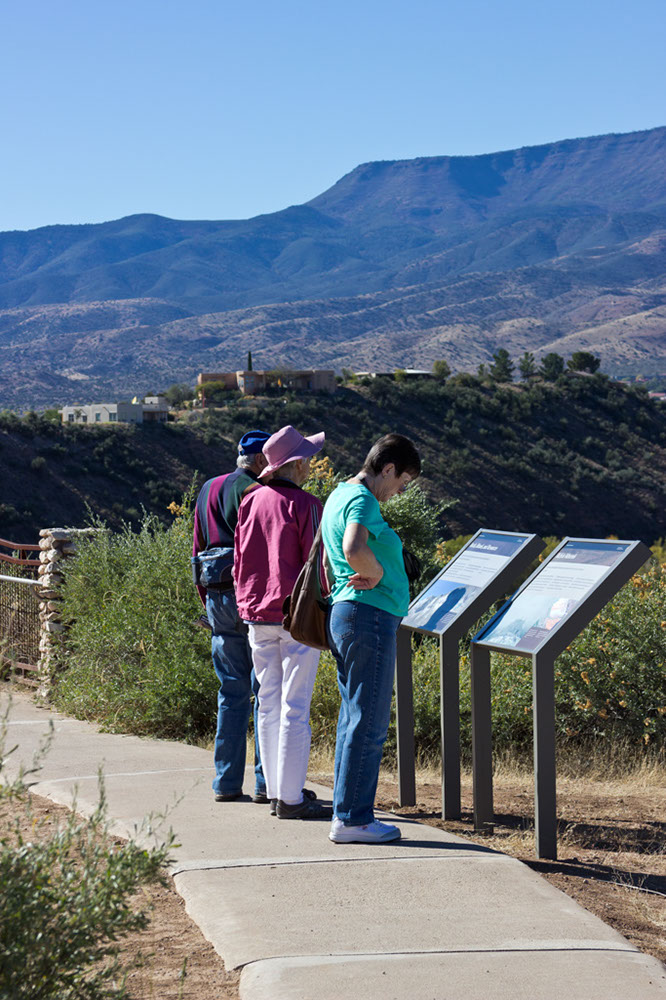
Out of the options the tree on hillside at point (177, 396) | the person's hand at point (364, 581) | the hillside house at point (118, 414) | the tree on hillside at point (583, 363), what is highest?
the tree on hillside at point (583, 363)

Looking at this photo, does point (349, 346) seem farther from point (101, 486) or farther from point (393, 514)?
point (393, 514)

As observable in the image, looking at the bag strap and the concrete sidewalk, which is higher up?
the bag strap

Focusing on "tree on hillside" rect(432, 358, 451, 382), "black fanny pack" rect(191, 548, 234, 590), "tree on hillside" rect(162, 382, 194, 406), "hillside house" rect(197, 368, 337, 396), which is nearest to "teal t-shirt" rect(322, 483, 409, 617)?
"black fanny pack" rect(191, 548, 234, 590)

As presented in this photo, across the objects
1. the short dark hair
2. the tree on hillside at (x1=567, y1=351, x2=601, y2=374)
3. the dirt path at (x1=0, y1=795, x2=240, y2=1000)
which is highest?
the tree on hillside at (x1=567, y1=351, x2=601, y2=374)

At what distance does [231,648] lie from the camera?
17.4 ft

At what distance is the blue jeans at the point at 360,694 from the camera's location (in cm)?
449

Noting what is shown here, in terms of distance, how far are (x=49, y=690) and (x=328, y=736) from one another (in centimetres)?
230

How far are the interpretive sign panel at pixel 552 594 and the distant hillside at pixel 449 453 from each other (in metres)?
38.1

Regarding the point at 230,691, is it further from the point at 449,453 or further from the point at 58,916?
the point at 449,453

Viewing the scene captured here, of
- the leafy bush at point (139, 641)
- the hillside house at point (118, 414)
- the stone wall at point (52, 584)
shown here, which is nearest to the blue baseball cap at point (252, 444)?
the leafy bush at point (139, 641)

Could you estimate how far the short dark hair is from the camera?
4500 millimetres

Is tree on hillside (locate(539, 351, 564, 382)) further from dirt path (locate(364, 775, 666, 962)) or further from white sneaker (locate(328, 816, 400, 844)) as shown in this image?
white sneaker (locate(328, 816, 400, 844))

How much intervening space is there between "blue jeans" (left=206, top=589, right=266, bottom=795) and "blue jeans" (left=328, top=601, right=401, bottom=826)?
76 centimetres

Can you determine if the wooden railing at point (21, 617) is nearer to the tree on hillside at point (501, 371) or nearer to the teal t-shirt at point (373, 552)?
the teal t-shirt at point (373, 552)
